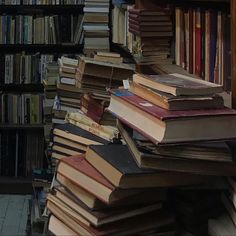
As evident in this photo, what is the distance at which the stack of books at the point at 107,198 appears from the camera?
981 mm

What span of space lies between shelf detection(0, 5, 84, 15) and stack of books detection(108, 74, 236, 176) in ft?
10.2

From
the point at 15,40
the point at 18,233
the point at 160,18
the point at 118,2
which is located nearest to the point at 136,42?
the point at 160,18

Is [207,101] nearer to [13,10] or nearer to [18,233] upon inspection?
[18,233]

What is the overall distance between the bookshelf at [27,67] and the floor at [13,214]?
6.8 inches

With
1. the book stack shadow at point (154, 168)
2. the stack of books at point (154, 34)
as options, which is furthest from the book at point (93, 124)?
the book stack shadow at point (154, 168)

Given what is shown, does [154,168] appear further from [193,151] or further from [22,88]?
[22,88]

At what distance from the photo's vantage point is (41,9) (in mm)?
4047

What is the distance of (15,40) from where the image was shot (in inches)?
158

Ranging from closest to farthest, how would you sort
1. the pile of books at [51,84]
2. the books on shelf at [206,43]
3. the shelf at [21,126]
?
the books on shelf at [206,43], the pile of books at [51,84], the shelf at [21,126]

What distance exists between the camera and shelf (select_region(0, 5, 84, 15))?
4.02 m

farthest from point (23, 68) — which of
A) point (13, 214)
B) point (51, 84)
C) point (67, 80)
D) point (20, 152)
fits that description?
point (67, 80)

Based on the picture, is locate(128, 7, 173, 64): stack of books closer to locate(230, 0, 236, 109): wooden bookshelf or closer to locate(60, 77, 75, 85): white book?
locate(60, 77, 75, 85): white book

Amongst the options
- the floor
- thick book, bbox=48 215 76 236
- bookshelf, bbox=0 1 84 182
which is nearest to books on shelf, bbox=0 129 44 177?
bookshelf, bbox=0 1 84 182

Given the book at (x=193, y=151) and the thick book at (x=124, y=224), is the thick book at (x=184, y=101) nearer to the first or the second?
the book at (x=193, y=151)
